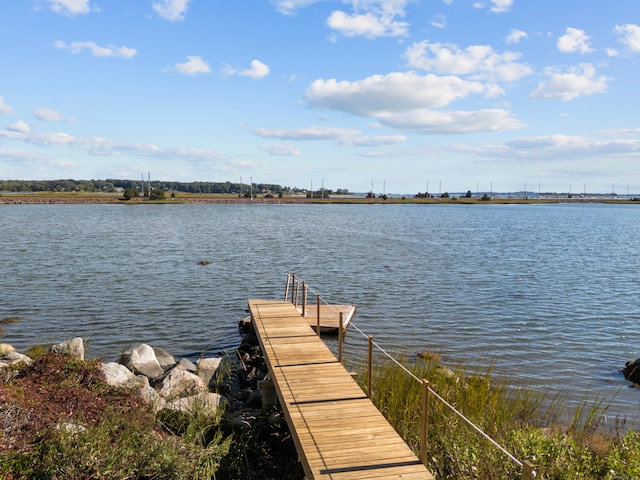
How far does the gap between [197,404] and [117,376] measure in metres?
2.54

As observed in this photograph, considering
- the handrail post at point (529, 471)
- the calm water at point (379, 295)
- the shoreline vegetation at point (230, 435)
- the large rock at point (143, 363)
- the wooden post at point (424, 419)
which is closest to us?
the handrail post at point (529, 471)

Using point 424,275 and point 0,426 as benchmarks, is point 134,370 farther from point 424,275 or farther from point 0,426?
point 424,275

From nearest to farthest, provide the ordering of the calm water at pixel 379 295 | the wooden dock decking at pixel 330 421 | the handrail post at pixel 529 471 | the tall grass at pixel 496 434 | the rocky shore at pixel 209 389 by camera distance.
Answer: the handrail post at pixel 529 471 → the wooden dock decking at pixel 330 421 → the tall grass at pixel 496 434 → the rocky shore at pixel 209 389 → the calm water at pixel 379 295

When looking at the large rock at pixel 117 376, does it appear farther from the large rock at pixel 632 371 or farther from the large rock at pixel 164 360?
the large rock at pixel 632 371

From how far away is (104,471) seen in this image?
6.28 metres

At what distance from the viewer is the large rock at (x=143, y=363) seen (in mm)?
13039

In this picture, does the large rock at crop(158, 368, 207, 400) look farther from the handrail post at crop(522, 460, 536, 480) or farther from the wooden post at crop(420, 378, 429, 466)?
the handrail post at crop(522, 460, 536, 480)

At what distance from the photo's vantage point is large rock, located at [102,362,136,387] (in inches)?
422

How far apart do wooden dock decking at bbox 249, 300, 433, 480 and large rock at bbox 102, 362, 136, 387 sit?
3.00 metres

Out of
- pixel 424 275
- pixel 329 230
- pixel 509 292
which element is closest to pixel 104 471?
pixel 509 292

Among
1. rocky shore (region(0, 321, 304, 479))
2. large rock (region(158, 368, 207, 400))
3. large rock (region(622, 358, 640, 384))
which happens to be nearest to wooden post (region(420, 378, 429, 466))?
rocky shore (region(0, 321, 304, 479))

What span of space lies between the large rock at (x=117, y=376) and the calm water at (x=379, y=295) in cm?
472

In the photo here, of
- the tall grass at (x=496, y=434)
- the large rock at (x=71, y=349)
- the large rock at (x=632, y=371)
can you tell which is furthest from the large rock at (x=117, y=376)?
the large rock at (x=632, y=371)

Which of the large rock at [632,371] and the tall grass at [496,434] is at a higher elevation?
the tall grass at [496,434]
